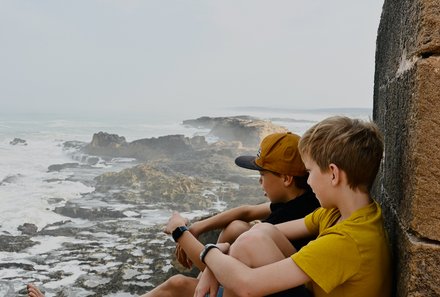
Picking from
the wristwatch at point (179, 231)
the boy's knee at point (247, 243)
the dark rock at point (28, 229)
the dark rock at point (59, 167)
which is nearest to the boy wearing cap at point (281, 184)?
the wristwatch at point (179, 231)

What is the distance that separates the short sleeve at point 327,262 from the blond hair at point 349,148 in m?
0.27

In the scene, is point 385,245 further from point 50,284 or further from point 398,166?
point 50,284

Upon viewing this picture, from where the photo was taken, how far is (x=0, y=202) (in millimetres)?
17578

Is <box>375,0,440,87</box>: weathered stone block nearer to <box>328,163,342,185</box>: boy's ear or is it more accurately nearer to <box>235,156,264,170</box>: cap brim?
<box>328,163,342,185</box>: boy's ear

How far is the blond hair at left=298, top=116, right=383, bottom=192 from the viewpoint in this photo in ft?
6.59

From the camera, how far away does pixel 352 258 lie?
1.91 metres

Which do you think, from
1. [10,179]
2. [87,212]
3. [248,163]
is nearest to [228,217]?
[248,163]

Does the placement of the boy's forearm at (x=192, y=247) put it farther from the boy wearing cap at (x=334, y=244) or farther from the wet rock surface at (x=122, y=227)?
the wet rock surface at (x=122, y=227)

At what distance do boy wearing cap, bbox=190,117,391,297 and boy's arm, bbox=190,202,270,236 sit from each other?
3.86 ft

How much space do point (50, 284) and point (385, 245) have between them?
8.26 meters

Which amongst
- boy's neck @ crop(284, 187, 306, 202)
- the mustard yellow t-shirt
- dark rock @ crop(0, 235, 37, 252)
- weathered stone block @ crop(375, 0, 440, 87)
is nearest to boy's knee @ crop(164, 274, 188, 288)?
boy's neck @ crop(284, 187, 306, 202)

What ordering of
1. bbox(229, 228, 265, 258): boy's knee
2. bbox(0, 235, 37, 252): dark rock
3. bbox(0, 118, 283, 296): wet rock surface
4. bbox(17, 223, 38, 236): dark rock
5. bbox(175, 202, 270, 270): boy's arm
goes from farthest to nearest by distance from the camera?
bbox(17, 223, 38, 236): dark rock → bbox(0, 235, 37, 252): dark rock → bbox(0, 118, 283, 296): wet rock surface → bbox(175, 202, 270, 270): boy's arm → bbox(229, 228, 265, 258): boy's knee

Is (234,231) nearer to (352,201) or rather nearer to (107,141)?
(352,201)

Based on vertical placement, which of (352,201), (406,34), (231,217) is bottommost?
(231,217)
